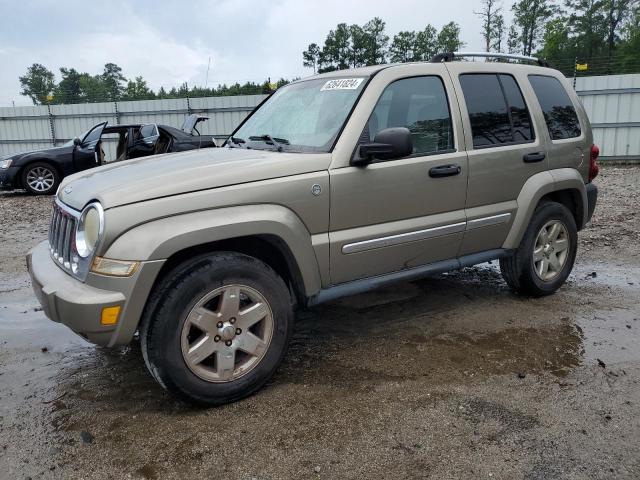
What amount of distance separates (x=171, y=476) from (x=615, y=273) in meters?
4.65

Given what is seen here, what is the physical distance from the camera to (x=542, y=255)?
4.45m

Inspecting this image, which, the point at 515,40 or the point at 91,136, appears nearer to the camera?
the point at 91,136

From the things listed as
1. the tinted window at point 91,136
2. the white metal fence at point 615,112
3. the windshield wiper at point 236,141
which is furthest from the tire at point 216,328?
the white metal fence at point 615,112

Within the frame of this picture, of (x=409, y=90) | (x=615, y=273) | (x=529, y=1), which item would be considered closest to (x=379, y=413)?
(x=409, y=90)

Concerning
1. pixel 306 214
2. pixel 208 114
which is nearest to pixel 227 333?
pixel 306 214

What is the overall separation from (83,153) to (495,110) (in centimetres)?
985

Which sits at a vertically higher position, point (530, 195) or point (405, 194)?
point (405, 194)

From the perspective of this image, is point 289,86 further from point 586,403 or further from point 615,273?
point 615,273

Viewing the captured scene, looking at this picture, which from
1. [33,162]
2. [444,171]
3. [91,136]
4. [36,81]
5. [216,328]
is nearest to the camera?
[216,328]

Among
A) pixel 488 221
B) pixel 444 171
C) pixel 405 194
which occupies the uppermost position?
pixel 444 171

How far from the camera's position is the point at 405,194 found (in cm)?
343

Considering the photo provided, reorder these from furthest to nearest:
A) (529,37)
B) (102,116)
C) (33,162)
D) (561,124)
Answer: (529,37) → (102,116) → (33,162) → (561,124)

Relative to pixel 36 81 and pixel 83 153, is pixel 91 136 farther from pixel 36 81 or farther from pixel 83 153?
pixel 36 81

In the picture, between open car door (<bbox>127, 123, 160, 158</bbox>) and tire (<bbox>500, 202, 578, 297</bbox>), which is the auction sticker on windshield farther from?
open car door (<bbox>127, 123, 160, 158</bbox>)
